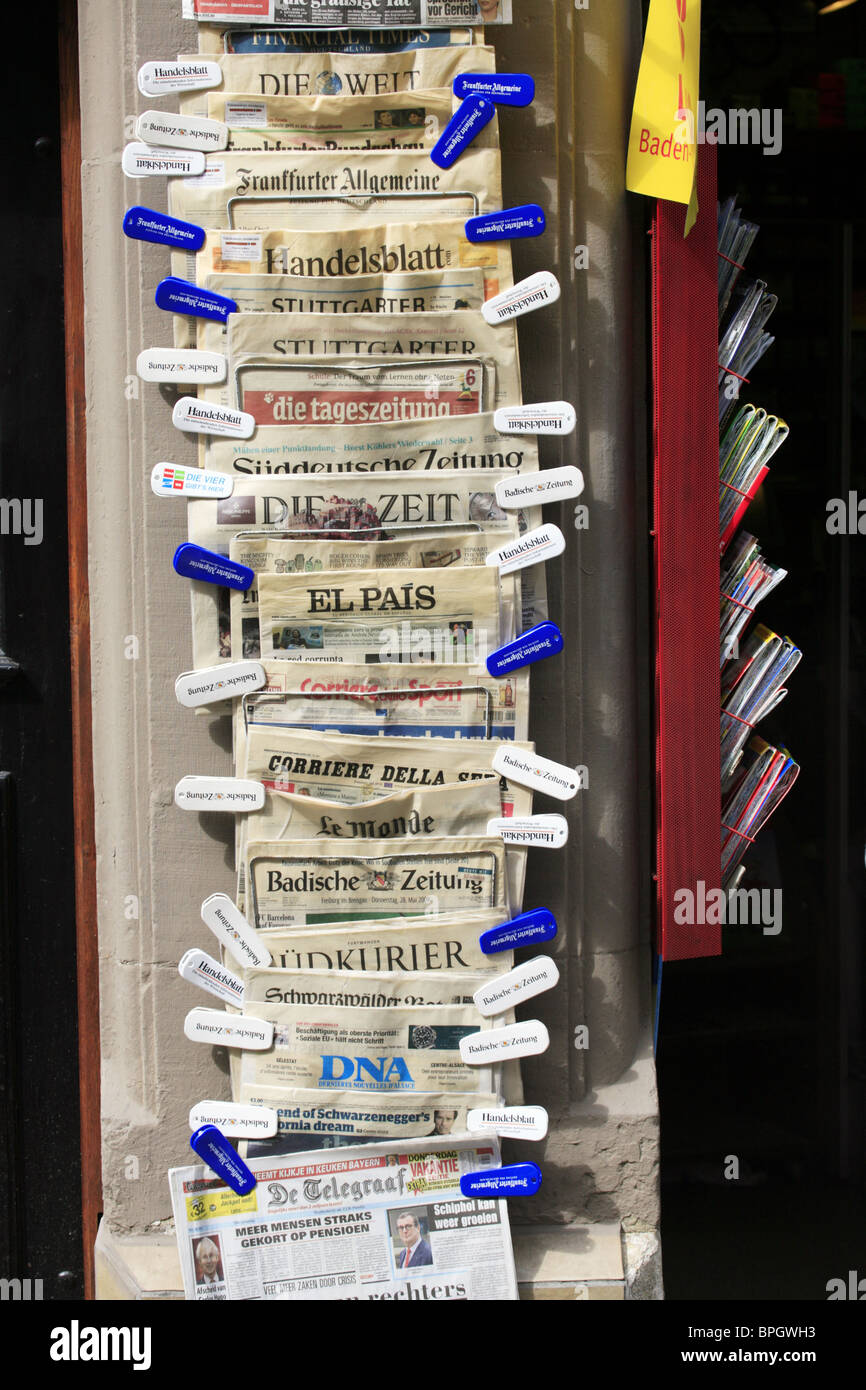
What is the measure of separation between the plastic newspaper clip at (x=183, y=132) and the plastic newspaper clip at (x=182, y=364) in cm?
41

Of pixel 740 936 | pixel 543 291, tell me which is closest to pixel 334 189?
pixel 543 291

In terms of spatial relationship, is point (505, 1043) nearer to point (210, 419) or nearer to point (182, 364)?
point (210, 419)

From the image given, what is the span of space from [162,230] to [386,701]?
105cm

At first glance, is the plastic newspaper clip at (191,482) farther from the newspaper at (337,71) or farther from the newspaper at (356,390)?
the newspaper at (337,71)

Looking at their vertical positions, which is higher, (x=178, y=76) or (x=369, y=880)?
(x=178, y=76)

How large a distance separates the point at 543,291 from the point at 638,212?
0.45 metres

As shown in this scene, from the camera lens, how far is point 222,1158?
6.97 feet

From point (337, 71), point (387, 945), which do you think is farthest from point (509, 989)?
point (337, 71)

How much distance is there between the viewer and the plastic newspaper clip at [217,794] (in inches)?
84.4

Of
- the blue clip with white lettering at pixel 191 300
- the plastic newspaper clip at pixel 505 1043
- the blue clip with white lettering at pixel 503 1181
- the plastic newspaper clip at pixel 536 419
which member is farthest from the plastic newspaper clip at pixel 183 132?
the blue clip with white lettering at pixel 503 1181

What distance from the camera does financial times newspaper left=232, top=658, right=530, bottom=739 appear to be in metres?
2.14

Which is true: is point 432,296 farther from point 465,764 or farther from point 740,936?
point 740,936

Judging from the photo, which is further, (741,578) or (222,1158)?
(741,578)

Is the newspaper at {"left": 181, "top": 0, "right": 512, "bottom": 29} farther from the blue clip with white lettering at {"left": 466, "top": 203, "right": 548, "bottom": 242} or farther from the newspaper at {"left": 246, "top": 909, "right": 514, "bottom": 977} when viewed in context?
the newspaper at {"left": 246, "top": 909, "right": 514, "bottom": 977}
